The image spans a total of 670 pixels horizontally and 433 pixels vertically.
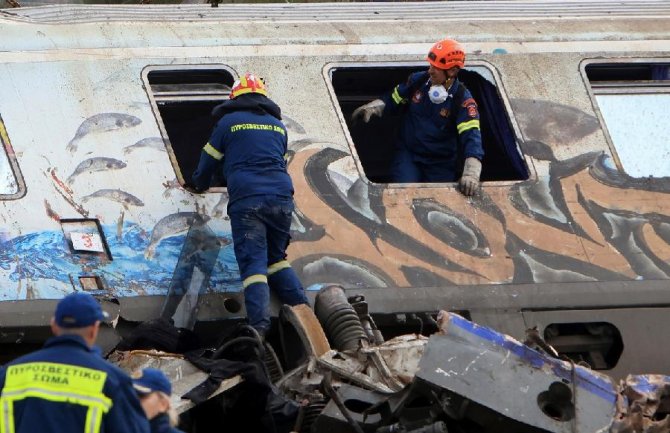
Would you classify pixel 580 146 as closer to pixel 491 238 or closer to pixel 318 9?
pixel 491 238

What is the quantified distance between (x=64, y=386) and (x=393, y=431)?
2.30 meters

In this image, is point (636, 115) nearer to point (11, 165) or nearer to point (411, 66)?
point (411, 66)

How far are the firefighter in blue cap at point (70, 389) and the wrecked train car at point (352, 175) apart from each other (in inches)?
111

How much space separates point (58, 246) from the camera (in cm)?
844

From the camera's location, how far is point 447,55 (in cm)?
952

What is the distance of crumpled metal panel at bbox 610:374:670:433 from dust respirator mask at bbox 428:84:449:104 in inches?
112

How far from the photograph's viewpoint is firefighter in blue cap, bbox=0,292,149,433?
5207mm

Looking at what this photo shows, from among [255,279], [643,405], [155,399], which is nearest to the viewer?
[155,399]

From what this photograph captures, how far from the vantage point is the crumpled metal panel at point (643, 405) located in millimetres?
7160

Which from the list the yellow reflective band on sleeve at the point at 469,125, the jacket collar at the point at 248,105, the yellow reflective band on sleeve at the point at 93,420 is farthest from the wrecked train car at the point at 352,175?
the yellow reflective band on sleeve at the point at 93,420

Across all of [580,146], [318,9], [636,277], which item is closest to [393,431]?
[636,277]

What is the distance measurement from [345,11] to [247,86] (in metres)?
1.79

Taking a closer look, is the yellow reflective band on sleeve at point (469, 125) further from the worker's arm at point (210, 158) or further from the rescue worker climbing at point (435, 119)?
the worker's arm at point (210, 158)

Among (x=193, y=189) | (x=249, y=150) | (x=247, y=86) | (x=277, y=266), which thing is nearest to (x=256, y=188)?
(x=249, y=150)
